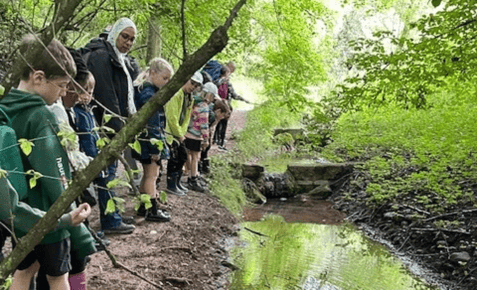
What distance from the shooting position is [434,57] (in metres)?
5.68

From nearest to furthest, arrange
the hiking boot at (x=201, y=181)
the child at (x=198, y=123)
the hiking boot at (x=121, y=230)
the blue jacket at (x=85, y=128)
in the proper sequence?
the blue jacket at (x=85, y=128) < the hiking boot at (x=121, y=230) < the child at (x=198, y=123) < the hiking boot at (x=201, y=181)

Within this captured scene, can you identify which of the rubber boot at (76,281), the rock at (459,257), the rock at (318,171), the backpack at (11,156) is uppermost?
the backpack at (11,156)

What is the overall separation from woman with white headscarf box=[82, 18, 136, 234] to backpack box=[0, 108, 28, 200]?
247 cm

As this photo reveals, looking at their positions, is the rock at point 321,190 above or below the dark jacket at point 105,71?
below

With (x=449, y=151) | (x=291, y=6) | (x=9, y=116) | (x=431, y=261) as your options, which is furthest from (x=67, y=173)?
(x=291, y=6)

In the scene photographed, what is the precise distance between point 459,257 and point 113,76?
534 cm

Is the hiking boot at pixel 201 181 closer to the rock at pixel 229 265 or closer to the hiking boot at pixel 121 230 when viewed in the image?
the rock at pixel 229 265

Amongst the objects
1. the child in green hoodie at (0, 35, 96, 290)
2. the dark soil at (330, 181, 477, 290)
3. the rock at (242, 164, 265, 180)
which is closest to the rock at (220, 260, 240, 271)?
the dark soil at (330, 181, 477, 290)

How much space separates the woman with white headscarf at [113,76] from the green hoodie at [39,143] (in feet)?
7.64

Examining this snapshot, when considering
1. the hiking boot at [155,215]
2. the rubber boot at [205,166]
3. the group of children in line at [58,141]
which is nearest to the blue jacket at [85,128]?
the group of children in line at [58,141]

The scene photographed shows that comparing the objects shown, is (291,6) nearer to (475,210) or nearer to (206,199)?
Answer: (206,199)

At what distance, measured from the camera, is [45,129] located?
244 centimetres

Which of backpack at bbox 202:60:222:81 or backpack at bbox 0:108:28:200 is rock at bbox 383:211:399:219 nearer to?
backpack at bbox 202:60:222:81

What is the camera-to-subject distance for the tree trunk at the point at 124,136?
52.3 inches
